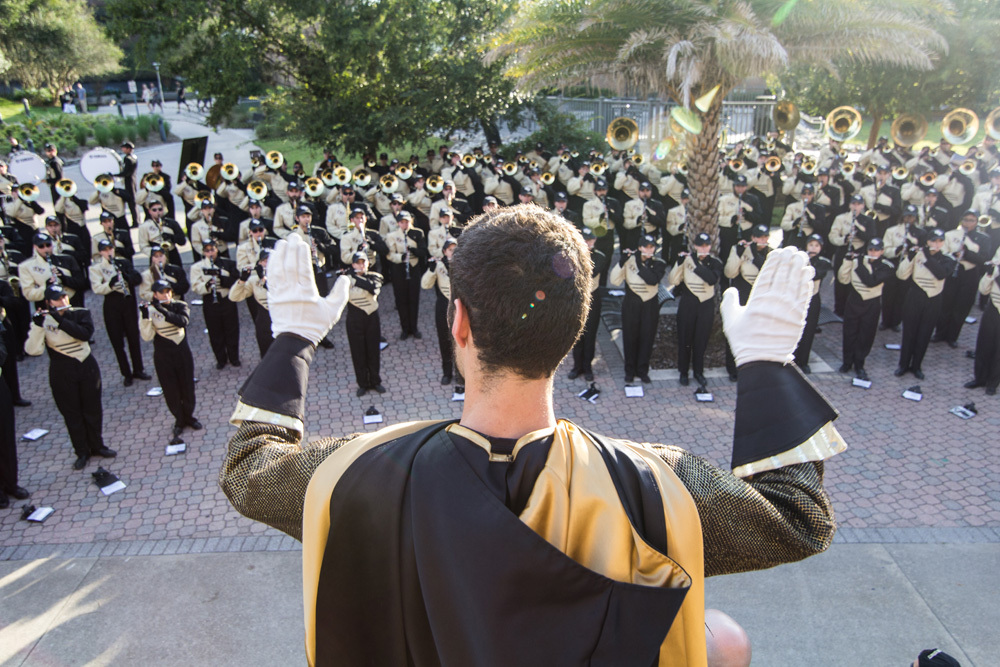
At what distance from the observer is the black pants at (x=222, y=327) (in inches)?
357

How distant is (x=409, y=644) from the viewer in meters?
1.68

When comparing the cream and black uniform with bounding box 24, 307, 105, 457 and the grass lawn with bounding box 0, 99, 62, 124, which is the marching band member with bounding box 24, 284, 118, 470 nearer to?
the cream and black uniform with bounding box 24, 307, 105, 457

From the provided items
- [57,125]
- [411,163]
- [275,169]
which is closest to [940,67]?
[411,163]

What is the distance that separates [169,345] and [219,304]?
144 centimetres

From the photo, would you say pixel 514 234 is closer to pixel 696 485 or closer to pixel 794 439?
pixel 696 485

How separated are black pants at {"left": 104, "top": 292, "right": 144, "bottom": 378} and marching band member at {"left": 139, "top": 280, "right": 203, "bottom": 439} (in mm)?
1365

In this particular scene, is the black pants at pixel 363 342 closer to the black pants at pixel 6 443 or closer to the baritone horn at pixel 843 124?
the black pants at pixel 6 443

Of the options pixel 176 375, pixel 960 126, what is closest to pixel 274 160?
pixel 176 375

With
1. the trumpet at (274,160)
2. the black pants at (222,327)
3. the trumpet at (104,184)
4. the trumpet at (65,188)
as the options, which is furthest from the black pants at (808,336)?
the trumpet at (104,184)

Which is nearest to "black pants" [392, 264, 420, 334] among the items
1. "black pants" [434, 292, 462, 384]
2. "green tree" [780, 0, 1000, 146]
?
"black pants" [434, 292, 462, 384]

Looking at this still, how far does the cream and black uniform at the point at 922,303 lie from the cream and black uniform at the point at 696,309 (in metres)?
2.38

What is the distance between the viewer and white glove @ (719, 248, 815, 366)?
6.42ft

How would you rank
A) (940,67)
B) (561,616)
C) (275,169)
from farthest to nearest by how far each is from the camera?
1. (940,67)
2. (275,169)
3. (561,616)

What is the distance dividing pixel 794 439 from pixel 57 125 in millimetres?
31155
